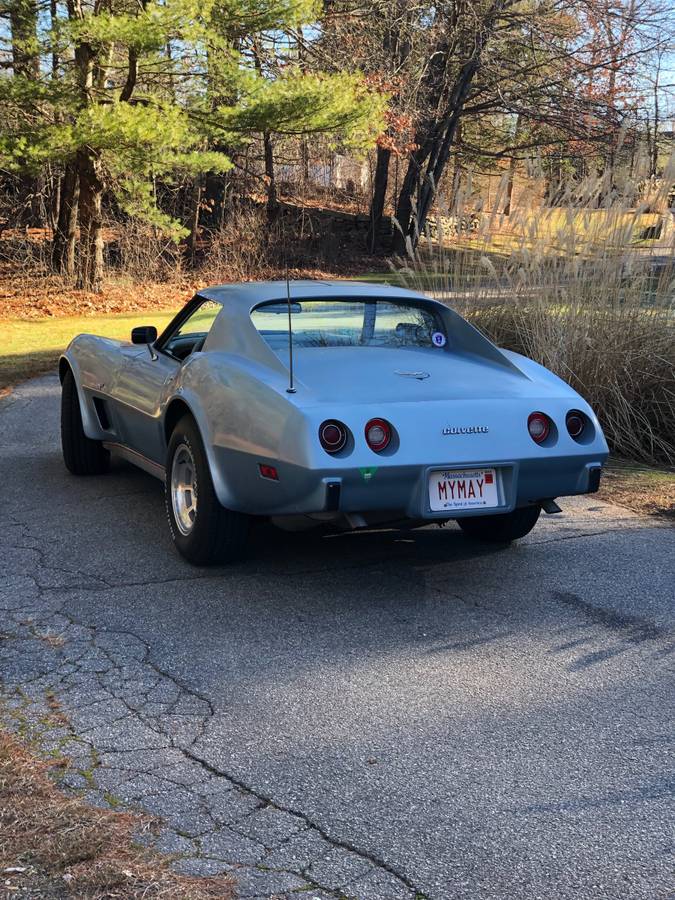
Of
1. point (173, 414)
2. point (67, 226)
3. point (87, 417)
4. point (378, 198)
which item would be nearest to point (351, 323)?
point (173, 414)

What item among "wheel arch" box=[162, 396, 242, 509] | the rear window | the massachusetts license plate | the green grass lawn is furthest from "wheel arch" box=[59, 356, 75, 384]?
the green grass lawn

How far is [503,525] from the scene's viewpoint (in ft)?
18.9

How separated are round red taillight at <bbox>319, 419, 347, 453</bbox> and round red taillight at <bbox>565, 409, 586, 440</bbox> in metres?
1.21

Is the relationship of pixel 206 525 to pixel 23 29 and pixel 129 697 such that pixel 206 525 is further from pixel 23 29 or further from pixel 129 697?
pixel 23 29

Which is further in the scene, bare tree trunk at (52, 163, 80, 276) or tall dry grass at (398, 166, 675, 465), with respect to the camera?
bare tree trunk at (52, 163, 80, 276)

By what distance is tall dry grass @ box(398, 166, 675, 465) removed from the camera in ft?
27.3

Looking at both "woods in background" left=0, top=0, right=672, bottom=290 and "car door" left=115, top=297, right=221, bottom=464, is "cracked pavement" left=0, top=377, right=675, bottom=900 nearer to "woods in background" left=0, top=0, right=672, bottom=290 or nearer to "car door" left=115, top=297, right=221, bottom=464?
"car door" left=115, top=297, right=221, bottom=464

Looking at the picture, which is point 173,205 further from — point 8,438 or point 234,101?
point 8,438

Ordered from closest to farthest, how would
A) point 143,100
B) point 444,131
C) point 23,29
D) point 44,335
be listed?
point 44,335
point 23,29
point 143,100
point 444,131

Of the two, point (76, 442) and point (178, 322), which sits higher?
point (178, 322)

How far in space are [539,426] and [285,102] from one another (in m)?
15.7

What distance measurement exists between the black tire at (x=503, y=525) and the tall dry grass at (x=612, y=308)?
2864mm

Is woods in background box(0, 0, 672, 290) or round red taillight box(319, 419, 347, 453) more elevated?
woods in background box(0, 0, 672, 290)

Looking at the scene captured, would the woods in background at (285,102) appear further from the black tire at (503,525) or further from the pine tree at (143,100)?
the black tire at (503,525)
